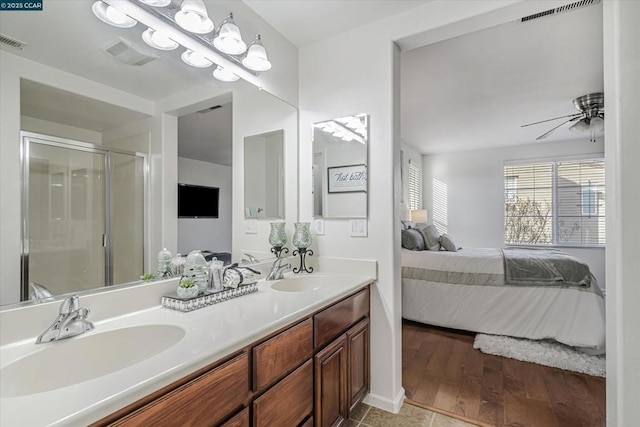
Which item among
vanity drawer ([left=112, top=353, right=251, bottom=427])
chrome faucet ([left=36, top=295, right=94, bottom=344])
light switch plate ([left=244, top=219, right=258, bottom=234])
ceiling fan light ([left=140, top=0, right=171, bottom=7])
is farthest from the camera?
light switch plate ([left=244, top=219, right=258, bottom=234])

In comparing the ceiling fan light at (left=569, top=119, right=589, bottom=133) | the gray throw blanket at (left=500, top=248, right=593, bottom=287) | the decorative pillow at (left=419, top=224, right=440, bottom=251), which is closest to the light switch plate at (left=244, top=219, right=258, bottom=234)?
the decorative pillow at (left=419, top=224, right=440, bottom=251)

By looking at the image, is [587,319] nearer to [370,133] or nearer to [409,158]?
[370,133]

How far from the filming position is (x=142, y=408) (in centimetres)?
72

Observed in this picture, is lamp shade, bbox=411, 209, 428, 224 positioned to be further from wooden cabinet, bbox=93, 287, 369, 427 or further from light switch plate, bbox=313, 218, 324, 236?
wooden cabinet, bbox=93, 287, 369, 427

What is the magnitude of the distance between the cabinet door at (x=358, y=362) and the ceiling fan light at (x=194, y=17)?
1.74 m

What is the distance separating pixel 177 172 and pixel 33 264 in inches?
26.0

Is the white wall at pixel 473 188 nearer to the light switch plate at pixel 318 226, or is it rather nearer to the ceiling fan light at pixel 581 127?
the ceiling fan light at pixel 581 127

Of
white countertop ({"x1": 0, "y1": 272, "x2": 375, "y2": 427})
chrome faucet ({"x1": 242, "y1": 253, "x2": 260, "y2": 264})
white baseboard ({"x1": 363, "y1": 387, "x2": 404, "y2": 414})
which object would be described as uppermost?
chrome faucet ({"x1": 242, "y1": 253, "x2": 260, "y2": 264})

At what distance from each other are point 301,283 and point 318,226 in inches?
17.1

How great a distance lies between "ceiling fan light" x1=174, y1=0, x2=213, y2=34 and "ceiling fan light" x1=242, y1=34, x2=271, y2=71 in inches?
11.7

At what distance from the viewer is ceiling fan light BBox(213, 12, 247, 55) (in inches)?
63.8

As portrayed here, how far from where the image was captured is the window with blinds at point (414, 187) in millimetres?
5785

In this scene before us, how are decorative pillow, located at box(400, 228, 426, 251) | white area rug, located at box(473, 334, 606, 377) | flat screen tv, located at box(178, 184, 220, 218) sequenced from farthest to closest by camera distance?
decorative pillow, located at box(400, 228, 426, 251)
white area rug, located at box(473, 334, 606, 377)
flat screen tv, located at box(178, 184, 220, 218)

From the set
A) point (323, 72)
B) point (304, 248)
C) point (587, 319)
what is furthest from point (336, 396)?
point (587, 319)
